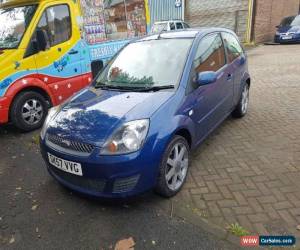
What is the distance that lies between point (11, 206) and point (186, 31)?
3197 millimetres

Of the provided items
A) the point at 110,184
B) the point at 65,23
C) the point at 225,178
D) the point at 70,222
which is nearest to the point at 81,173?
the point at 110,184

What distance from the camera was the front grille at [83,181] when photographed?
9.20 ft

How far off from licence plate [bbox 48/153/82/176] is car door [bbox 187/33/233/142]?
144cm

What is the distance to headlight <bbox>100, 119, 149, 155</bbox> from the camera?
270cm

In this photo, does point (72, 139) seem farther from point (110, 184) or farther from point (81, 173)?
point (110, 184)

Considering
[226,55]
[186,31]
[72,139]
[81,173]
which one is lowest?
[81,173]

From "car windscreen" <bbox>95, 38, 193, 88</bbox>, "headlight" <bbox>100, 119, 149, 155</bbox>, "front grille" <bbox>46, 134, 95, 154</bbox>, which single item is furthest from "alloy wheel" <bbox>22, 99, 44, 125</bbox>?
"headlight" <bbox>100, 119, 149, 155</bbox>

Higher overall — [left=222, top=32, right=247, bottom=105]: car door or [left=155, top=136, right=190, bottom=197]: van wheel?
[left=222, top=32, right=247, bottom=105]: car door

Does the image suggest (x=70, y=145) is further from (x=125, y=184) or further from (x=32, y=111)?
(x=32, y=111)

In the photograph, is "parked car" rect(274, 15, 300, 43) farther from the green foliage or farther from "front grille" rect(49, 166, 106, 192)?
"front grille" rect(49, 166, 106, 192)

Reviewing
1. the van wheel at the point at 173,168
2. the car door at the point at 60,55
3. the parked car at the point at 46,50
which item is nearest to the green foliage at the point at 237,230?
the van wheel at the point at 173,168

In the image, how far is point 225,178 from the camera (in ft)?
11.7

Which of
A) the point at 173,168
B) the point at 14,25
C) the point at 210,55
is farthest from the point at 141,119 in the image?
the point at 14,25

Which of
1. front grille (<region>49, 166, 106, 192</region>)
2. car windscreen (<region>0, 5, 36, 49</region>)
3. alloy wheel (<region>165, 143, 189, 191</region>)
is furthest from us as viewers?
car windscreen (<region>0, 5, 36, 49</region>)
